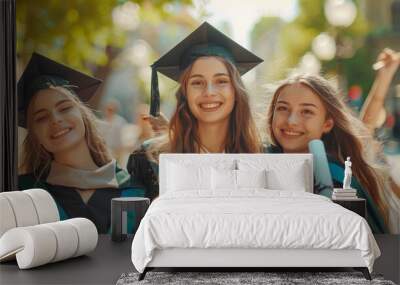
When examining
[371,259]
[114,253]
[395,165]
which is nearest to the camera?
[371,259]

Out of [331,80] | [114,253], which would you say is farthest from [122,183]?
[331,80]

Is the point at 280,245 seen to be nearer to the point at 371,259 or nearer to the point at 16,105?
the point at 371,259

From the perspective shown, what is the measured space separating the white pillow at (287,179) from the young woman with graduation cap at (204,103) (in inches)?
25.9

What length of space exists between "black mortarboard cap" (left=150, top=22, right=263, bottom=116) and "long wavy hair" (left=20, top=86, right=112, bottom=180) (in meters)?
0.74

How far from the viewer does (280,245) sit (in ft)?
16.8

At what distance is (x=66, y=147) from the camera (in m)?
7.85

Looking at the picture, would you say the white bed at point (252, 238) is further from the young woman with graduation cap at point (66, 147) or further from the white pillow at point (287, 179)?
the young woman with graduation cap at point (66, 147)

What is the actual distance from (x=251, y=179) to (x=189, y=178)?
69 centimetres

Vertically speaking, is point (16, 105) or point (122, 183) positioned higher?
point (16, 105)

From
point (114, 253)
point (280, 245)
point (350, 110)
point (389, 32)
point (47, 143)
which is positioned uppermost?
point (389, 32)

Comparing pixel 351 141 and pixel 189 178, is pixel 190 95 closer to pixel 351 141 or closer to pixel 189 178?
pixel 189 178

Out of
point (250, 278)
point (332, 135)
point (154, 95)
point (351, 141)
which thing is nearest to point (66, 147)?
point (154, 95)

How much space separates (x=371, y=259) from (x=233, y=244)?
3.57ft

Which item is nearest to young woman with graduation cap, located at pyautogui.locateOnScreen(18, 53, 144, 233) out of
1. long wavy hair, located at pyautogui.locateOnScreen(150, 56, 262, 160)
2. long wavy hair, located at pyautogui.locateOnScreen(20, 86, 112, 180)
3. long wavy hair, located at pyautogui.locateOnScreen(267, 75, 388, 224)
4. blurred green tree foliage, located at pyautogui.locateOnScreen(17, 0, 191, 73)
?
long wavy hair, located at pyautogui.locateOnScreen(20, 86, 112, 180)
